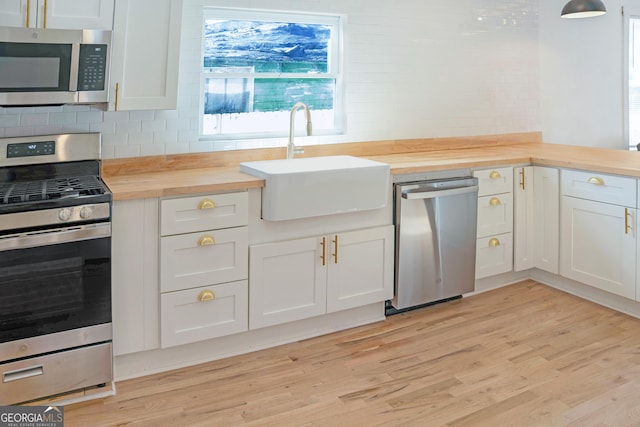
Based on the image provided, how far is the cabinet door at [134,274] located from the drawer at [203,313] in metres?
0.07

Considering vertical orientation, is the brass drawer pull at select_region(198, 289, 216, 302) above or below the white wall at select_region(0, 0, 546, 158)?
below

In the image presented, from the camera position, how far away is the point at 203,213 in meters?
2.65

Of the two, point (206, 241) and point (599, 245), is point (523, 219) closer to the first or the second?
point (599, 245)

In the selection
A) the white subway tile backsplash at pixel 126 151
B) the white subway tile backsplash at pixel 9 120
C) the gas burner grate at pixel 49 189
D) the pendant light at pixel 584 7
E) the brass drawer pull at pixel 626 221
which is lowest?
the brass drawer pull at pixel 626 221

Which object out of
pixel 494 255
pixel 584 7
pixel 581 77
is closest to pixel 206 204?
pixel 494 255

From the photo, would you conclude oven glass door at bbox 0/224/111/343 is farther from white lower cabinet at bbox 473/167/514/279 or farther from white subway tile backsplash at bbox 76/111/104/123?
white lower cabinet at bbox 473/167/514/279

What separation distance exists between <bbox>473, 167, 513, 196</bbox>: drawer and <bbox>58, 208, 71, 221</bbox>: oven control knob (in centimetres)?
243

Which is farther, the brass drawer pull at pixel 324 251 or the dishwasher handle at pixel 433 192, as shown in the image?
the dishwasher handle at pixel 433 192

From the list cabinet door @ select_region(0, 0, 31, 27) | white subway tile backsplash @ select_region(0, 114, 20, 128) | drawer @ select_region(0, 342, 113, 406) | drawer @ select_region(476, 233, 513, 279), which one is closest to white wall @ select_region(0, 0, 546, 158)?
white subway tile backsplash @ select_region(0, 114, 20, 128)

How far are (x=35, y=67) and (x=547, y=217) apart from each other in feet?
10.5

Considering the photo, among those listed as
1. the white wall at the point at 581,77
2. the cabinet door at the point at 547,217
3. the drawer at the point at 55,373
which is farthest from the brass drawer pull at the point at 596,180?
the drawer at the point at 55,373

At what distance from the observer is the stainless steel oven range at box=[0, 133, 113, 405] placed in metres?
2.21

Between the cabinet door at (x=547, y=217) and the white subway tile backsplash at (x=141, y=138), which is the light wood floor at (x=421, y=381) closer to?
the cabinet door at (x=547, y=217)

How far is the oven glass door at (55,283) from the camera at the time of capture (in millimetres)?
2205
